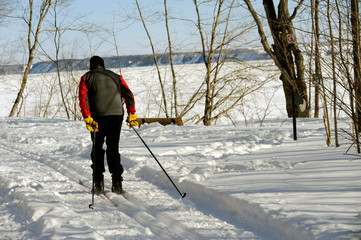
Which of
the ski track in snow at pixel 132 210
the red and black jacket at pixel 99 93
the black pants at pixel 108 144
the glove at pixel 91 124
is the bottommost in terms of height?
the ski track in snow at pixel 132 210

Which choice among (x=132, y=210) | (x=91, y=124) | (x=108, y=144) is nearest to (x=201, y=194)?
(x=132, y=210)

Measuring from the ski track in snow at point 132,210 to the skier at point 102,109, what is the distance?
38 centimetres

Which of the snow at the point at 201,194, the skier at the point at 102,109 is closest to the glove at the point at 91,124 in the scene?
the skier at the point at 102,109

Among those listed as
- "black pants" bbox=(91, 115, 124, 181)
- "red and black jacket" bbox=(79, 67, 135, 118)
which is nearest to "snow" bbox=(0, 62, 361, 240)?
"black pants" bbox=(91, 115, 124, 181)

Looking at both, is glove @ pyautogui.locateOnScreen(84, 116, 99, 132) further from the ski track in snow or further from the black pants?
the ski track in snow

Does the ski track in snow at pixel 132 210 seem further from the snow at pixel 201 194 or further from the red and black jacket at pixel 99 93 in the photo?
the red and black jacket at pixel 99 93

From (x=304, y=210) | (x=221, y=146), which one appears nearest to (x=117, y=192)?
(x=304, y=210)

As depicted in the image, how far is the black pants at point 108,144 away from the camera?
5168 mm

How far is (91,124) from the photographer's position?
498 cm

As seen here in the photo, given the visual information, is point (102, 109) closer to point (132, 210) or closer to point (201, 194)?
point (132, 210)

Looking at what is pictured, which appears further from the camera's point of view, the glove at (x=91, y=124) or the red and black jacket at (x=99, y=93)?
the red and black jacket at (x=99, y=93)

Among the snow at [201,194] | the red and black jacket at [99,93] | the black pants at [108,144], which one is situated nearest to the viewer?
the snow at [201,194]

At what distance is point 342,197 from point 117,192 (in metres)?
2.81

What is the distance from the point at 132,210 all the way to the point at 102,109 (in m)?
1.42
